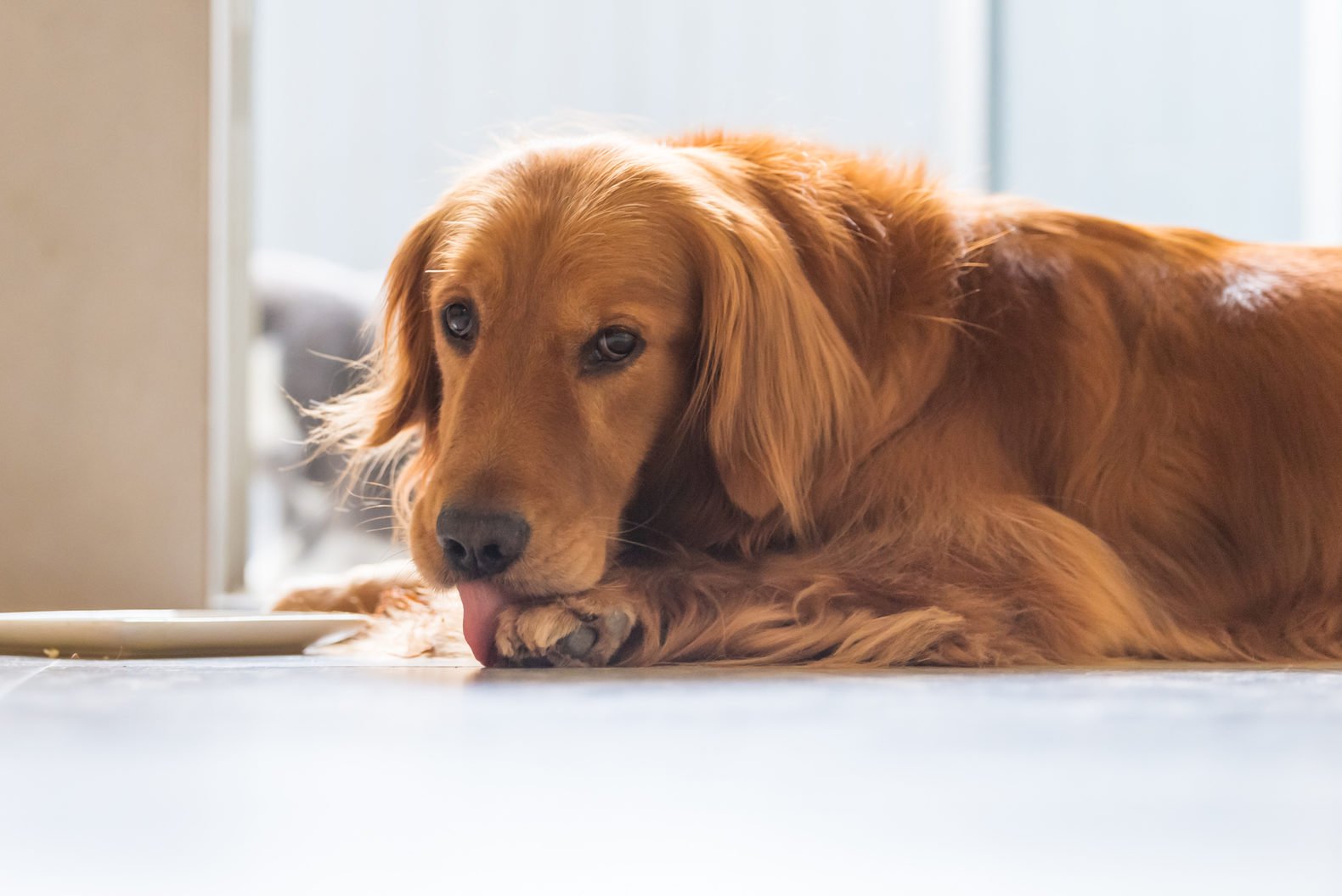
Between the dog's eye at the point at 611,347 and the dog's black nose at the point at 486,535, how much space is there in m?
0.24

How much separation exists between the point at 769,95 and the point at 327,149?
129 centimetres

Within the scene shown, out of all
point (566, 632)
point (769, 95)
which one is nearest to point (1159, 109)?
point (769, 95)

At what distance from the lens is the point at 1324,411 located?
167 centimetres

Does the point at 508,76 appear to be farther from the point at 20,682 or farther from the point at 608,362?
the point at 20,682

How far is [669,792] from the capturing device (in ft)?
2.04

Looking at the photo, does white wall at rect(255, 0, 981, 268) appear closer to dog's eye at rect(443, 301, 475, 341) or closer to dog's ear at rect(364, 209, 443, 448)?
dog's ear at rect(364, 209, 443, 448)

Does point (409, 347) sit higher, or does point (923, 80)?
point (923, 80)

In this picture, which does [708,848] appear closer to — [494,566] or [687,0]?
[494,566]

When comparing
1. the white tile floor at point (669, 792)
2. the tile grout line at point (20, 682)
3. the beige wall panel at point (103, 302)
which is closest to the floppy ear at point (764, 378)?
the white tile floor at point (669, 792)

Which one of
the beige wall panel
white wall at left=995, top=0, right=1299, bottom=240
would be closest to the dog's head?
the beige wall panel

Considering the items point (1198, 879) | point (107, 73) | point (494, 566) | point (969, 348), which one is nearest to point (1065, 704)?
point (1198, 879)

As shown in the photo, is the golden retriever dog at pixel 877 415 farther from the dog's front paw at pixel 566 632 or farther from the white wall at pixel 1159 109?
the white wall at pixel 1159 109

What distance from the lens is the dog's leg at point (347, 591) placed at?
88.0 inches

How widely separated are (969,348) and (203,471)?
1.89 m
